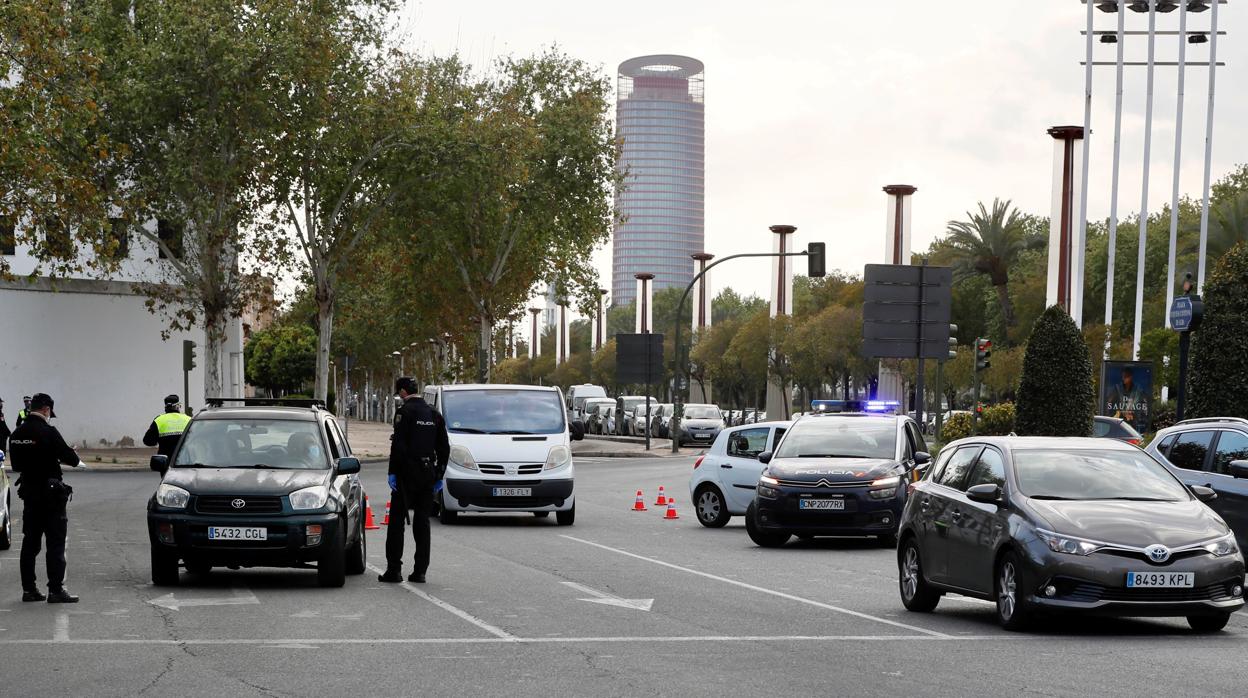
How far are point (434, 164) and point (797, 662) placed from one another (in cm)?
4104

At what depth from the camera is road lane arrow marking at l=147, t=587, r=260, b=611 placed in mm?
13930

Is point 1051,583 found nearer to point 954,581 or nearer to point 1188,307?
point 954,581

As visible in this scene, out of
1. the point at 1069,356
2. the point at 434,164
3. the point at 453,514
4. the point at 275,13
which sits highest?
the point at 275,13

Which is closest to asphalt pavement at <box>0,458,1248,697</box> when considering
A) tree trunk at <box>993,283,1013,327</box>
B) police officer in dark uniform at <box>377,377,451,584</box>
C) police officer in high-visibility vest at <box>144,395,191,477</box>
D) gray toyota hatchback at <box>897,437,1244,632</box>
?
gray toyota hatchback at <box>897,437,1244,632</box>

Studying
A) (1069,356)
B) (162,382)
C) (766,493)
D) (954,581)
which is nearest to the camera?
(954,581)

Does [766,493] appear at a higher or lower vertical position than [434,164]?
lower

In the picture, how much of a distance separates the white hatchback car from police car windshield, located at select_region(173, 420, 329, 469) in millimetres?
9743

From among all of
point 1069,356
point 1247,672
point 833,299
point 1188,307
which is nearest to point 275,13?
point 1069,356

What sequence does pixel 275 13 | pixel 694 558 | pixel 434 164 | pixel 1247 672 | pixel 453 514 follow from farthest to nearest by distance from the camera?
pixel 434 164 < pixel 275 13 < pixel 453 514 < pixel 694 558 < pixel 1247 672

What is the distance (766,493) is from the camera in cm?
2086

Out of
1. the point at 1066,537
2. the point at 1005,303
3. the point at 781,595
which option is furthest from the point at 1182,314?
the point at 1005,303

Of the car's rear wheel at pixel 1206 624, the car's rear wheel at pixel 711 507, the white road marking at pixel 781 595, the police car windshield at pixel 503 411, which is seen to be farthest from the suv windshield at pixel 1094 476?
Answer: the police car windshield at pixel 503 411

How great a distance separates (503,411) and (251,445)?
9414 millimetres

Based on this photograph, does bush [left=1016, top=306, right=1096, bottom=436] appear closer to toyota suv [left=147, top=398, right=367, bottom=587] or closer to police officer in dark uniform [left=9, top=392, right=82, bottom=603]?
toyota suv [left=147, top=398, right=367, bottom=587]
